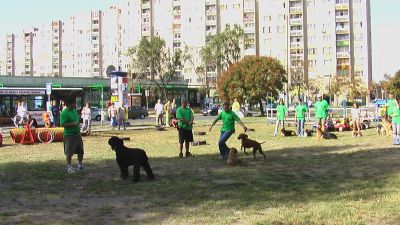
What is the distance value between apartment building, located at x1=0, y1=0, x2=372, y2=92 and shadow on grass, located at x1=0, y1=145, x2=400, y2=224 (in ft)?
240

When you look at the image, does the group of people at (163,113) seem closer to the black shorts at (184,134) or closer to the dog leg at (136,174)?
the black shorts at (184,134)

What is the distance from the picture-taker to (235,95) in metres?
54.5

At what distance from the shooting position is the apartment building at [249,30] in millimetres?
100062

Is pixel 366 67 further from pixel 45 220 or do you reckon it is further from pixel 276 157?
pixel 45 220

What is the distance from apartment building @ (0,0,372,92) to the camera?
10006cm

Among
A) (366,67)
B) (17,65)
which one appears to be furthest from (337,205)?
(17,65)

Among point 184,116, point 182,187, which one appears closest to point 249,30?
point 184,116

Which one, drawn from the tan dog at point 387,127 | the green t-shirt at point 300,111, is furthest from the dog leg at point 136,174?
the tan dog at point 387,127

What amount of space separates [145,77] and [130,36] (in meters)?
48.3

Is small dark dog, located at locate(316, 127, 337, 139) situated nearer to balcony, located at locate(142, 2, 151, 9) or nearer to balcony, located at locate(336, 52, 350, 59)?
balcony, located at locate(336, 52, 350, 59)

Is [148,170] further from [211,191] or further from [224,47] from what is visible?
[224,47]

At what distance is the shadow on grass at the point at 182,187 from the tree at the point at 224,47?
63.6 metres

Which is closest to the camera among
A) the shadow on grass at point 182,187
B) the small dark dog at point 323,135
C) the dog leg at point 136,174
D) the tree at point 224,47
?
the shadow on grass at point 182,187

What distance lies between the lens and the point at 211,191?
9.31 metres
